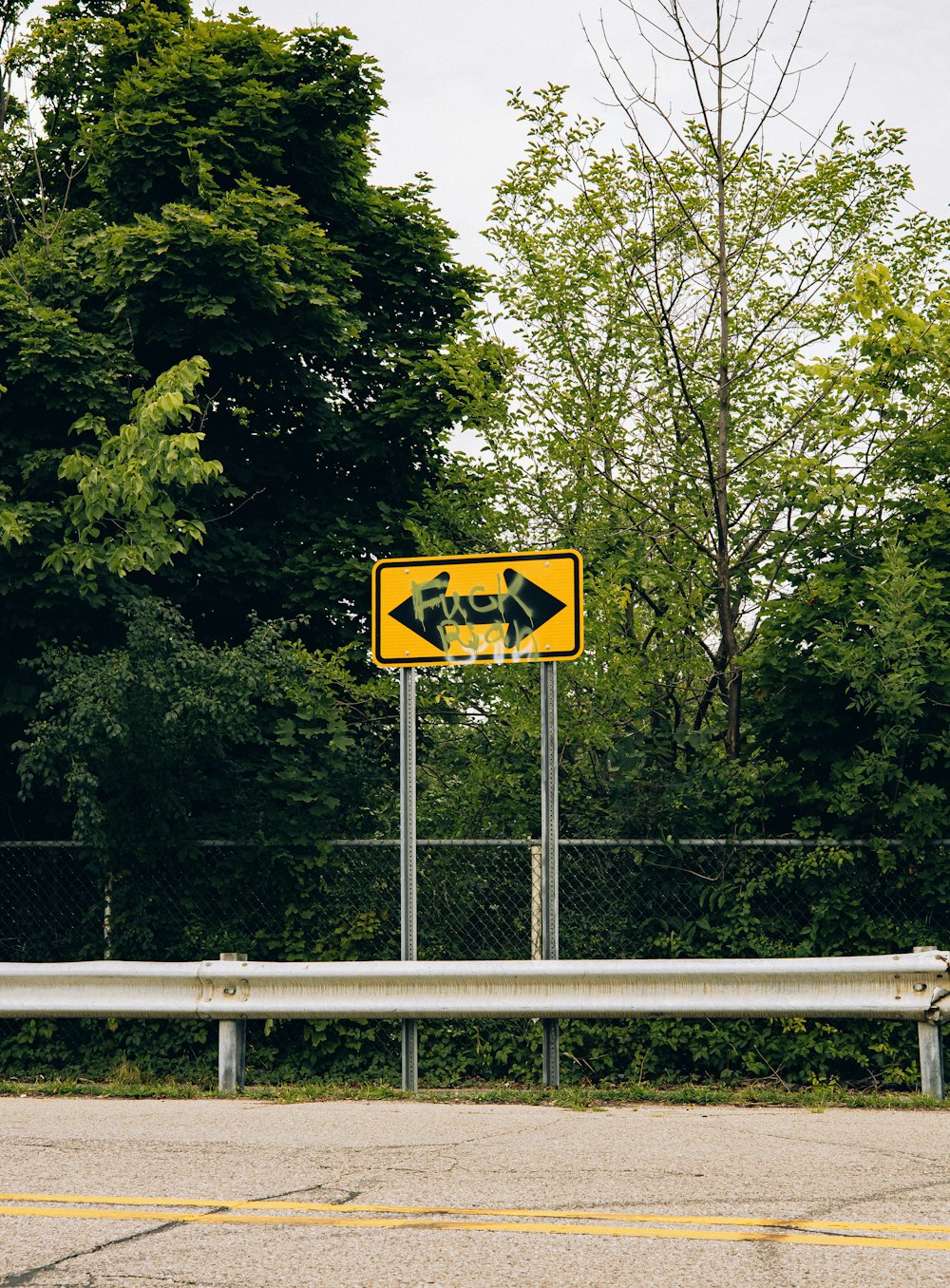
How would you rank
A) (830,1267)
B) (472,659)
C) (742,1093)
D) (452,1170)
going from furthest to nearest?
(472,659) → (742,1093) → (452,1170) → (830,1267)

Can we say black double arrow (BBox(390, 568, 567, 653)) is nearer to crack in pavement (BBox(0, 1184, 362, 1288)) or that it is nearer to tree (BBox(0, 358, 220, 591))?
tree (BBox(0, 358, 220, 591))

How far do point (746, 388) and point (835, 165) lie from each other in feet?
6.26

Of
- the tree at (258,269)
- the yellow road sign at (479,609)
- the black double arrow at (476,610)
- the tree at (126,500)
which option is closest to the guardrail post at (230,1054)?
the yellow road sign at (479,609)

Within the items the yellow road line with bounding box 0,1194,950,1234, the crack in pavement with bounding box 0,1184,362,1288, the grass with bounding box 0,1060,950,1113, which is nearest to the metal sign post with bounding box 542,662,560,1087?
the grass with bounding box 0,1060,950,1113

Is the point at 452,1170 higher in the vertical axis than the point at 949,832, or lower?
lower

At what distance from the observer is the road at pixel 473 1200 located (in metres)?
4.54

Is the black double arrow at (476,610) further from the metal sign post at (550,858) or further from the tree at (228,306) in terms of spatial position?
the tree at (228,306)

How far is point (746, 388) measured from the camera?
11.1 metres

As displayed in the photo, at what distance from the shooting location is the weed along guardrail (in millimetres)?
8195

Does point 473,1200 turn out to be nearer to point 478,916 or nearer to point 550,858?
point 550,858

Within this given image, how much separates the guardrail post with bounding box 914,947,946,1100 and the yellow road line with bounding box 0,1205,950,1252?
3.54 meters

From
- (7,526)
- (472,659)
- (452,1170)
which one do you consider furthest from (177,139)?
(452,1170)

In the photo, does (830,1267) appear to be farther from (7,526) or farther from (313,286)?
(313,286)

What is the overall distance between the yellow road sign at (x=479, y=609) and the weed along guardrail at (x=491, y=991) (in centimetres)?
209
